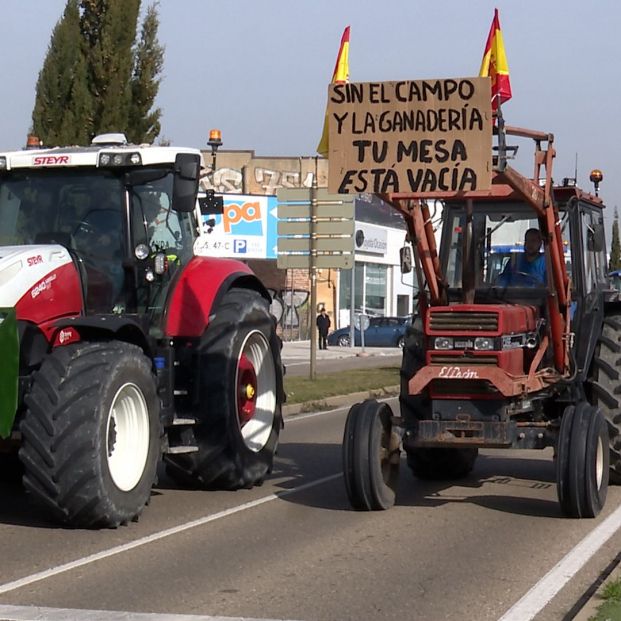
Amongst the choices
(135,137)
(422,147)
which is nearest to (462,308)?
(422,147)

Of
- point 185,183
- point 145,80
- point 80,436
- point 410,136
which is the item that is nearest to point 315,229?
point 145,80

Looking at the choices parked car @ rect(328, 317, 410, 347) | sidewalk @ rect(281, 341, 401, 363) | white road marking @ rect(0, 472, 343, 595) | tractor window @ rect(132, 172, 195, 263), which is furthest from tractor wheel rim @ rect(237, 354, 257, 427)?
parked car @ rect(328, 317, 410, 347)

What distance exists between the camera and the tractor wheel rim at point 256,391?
11363 mm

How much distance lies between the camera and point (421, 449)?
11680 mm

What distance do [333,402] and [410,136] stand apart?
12.1 metres

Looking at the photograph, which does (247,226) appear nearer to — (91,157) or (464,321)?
(91,157)

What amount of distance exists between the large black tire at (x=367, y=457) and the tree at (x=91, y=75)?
1354cm

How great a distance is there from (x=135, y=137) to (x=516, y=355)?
47.4 ft

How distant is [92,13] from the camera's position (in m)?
23.3

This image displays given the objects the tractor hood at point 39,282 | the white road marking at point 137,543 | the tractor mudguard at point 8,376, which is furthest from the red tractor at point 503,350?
the tractor mudguard at point 8,376

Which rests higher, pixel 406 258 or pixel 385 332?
pixel 406 258

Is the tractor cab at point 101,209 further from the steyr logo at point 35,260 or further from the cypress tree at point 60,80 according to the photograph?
the cypress tree at point 60,80

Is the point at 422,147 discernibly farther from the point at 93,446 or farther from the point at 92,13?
the point at 92,13

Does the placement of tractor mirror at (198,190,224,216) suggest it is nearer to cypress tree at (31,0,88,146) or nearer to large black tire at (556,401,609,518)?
large black tire at (556,401,609,518)
